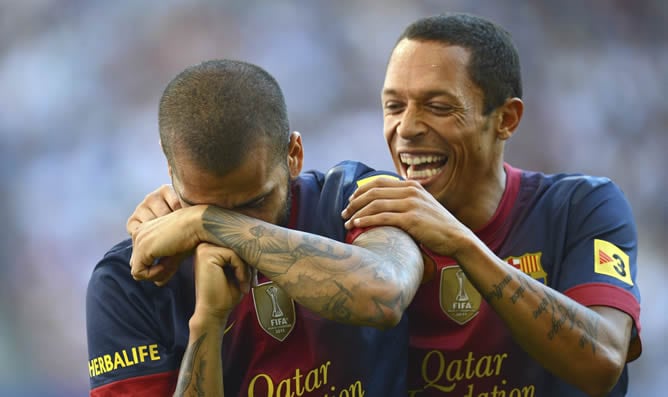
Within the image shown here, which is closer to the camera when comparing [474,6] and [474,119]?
[474,119]

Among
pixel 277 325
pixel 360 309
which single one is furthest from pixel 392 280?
pixel 277 325

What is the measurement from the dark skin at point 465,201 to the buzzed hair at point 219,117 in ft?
1.11

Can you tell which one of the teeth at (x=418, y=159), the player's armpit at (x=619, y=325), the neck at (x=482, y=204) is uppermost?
the teeth at (x=418, y=159)

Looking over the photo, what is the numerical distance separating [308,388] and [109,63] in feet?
12.0

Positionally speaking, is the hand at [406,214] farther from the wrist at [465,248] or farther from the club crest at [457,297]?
the club crest at [457,297]

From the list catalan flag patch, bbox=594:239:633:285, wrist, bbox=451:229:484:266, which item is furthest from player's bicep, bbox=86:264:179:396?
catalan flag patch, bbox=594:239:633:285

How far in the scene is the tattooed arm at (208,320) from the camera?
2.41m

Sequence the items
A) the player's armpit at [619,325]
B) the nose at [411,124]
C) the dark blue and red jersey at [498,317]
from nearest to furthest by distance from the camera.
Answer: the player's armpit at [619,325]
the dark blue and red jersey at [498,317]
the nose at [411,124]

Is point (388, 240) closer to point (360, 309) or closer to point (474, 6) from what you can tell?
point (360, 309)

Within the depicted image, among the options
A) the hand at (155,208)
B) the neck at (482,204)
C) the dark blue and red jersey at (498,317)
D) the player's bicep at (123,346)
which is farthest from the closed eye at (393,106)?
the player's bicep at (123,346)

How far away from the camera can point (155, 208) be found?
2736mm

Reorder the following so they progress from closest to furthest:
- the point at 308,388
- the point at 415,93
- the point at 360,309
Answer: the point at 360,309 < the point at 308,388 < the point at 415,93

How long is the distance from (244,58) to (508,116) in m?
2.75

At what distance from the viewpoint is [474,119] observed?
332 cm
